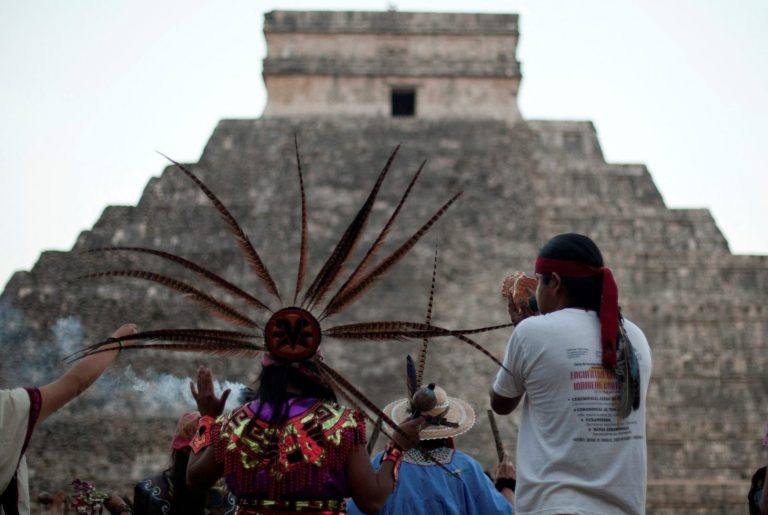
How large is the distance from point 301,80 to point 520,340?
637 inches

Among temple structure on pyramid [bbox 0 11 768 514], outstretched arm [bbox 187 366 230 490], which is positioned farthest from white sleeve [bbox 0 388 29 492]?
temple structure on pyramid [bbox 0 11 768 514]

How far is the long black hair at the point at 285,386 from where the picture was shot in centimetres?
400

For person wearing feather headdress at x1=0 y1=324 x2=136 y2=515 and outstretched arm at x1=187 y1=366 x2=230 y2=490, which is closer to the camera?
person wearing feather headdress at x1=0 y1=324 x2=136 y2=515

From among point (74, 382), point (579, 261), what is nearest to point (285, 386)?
point (74, 382)

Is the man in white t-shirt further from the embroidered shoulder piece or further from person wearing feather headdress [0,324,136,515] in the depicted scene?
person wearing feather headdress [0,324,136,515]

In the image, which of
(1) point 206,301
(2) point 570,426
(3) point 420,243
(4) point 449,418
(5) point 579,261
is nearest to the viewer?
(2) point 570,426

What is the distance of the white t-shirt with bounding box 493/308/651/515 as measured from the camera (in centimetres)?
349

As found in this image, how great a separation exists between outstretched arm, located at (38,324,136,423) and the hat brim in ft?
4.96

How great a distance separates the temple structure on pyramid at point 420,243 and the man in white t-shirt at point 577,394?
1096cm

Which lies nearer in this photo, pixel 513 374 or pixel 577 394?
pixel 577 394

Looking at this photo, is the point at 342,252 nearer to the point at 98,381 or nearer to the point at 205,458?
the point at 205,458

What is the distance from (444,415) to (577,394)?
Result: 145 centimetres

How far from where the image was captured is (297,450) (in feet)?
12.8

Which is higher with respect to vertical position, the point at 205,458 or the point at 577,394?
the point at 577,394
